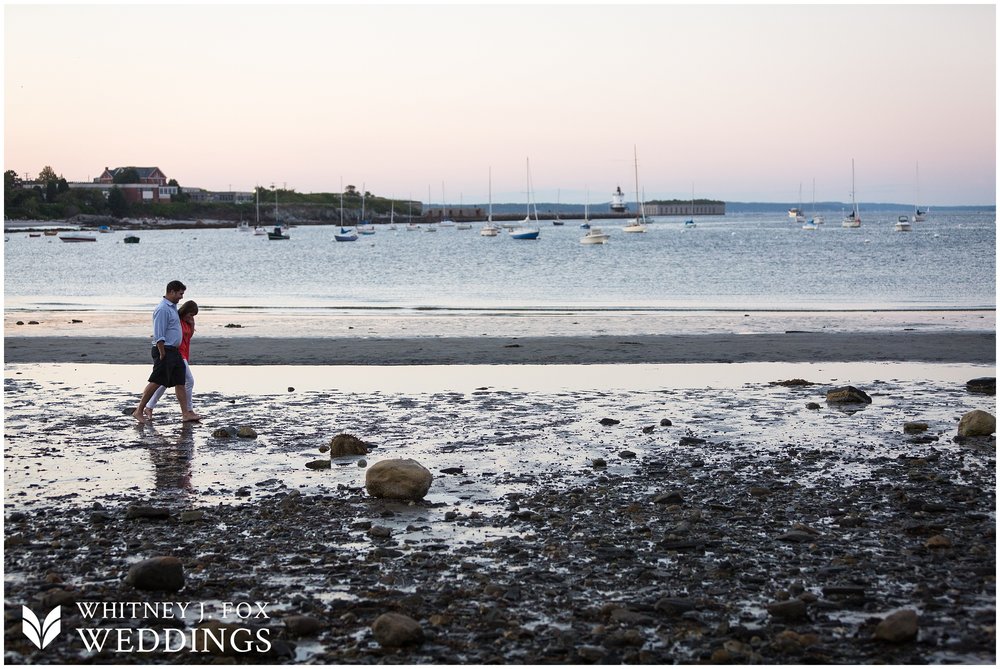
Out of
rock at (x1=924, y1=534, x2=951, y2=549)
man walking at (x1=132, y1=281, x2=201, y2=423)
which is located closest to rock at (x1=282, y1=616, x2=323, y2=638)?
rock at (x1=924, y1=534, x2=951, y2=549)

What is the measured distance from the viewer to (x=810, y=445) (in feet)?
39.3

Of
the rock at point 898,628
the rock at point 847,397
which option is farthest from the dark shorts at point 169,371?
the rock at point 898,628

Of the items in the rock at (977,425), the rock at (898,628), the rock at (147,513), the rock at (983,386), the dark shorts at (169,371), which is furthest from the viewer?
the rock at (983,386)

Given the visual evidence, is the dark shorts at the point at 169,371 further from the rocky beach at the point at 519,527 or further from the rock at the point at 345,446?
the rock at the point at 345,446

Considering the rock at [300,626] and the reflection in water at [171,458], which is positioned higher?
the reflection in water at [171,458]

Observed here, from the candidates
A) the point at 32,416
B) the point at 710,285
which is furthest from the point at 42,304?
the point at 710,285

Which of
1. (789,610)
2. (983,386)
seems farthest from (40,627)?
(983,386)

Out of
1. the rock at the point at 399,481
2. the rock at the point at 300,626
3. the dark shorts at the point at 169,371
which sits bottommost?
the rock at the point at 300,626

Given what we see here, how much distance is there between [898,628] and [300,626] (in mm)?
3493

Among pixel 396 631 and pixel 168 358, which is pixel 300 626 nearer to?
pixel 396 631

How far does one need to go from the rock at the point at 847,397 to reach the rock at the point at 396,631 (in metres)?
9.92

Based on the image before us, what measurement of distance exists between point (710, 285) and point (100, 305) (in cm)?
2822

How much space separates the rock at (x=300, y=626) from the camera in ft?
20.9

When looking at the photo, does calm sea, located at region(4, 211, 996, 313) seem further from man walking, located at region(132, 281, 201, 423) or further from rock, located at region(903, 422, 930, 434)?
rock, located at region(903, 422, 930, 434)
